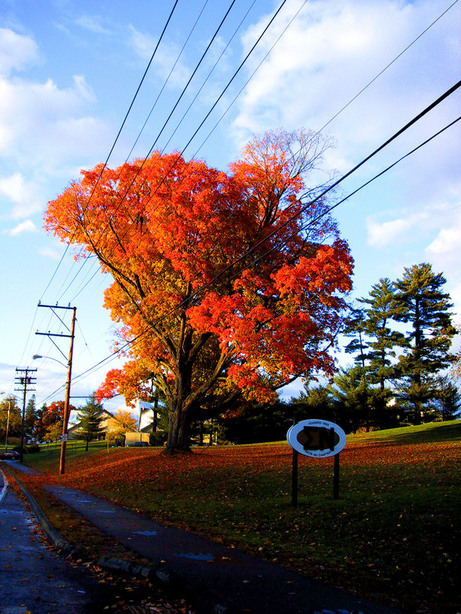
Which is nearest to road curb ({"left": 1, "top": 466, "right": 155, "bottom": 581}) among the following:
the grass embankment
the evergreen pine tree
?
the grass embankment

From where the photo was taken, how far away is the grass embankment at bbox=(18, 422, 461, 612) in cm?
660

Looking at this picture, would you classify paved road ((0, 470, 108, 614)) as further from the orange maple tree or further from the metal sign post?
the orange maple tree

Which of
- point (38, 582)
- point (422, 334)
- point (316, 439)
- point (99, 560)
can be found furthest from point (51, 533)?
point (422, 334)

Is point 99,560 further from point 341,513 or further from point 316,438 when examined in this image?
point 316,438

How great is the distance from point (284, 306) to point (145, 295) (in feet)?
25.5

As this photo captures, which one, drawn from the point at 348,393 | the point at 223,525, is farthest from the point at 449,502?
the point at 348,393

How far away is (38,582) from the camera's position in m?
6.23

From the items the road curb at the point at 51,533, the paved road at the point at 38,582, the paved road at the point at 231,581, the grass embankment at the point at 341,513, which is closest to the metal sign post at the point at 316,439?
the grass embankment at the point at 341,513

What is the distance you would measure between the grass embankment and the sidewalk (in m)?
0.48

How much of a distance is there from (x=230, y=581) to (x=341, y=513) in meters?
4.52

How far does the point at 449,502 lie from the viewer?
9.62 metres

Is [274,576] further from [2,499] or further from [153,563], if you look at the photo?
[2,499]

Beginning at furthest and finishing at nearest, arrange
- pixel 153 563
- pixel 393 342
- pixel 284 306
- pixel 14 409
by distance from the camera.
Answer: pixel 14 409
pixel 393 342
pixel 284 306
pixel 153 563

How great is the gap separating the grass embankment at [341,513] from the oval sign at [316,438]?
3.62 ft
